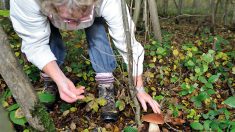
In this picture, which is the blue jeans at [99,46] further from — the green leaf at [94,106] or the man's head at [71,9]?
Result: the man's head at [71,9]

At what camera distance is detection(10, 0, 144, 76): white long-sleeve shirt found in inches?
76.9

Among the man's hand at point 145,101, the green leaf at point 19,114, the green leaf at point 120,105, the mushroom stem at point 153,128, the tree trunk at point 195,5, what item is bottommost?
the tree trunk at point 195,5

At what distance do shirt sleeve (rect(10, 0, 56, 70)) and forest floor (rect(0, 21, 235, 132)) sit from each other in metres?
0.46

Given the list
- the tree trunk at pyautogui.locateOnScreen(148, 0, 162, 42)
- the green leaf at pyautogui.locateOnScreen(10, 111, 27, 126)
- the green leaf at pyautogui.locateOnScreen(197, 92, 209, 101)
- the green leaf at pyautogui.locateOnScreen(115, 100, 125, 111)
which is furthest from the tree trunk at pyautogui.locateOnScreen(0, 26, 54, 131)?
the tree trunk at pyautogui.locateOnScreen(148, 0, 162, 42)

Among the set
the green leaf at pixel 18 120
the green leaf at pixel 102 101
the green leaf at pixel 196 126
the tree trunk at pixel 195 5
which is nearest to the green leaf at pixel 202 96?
the green leaf at pixel 196 126

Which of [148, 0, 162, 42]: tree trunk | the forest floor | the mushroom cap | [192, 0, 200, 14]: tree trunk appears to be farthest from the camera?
[192, 0, 200, 14]: tree trunk

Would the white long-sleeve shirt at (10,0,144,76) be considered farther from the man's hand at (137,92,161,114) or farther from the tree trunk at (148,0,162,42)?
the tree trunk at (148,0,162,42)

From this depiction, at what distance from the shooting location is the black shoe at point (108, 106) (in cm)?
230

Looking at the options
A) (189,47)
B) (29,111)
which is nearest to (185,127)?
(29,111)

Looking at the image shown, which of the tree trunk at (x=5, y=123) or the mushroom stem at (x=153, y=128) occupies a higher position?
the tree trunk at (x=5, y=123)

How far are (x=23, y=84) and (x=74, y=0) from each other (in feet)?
1.81

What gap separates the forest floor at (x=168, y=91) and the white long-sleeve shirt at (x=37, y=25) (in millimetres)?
298

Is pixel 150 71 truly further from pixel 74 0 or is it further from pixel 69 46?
Answer: pixel 74 0

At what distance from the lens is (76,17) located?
5.77ft
